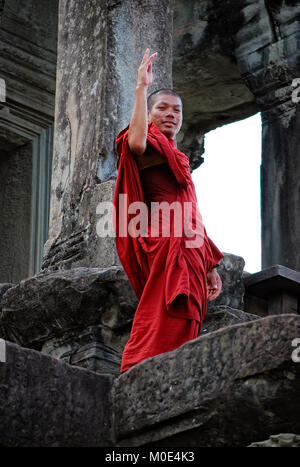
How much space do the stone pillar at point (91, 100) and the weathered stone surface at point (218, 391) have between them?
2.18m

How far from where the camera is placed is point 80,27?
834 centimetres

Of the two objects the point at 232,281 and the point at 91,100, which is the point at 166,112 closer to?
the point at 232,281

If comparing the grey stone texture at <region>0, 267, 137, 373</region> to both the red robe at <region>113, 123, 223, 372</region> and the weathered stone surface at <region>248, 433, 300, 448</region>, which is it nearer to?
the red robe at <region>113, 123, 223, 372</region>

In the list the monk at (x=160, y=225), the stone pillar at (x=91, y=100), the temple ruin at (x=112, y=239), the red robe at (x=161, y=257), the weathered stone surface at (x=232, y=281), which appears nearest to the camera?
the temple ruin at (x=112, y=239)

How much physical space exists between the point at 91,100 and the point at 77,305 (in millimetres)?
1563

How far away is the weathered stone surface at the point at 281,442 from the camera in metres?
4.82

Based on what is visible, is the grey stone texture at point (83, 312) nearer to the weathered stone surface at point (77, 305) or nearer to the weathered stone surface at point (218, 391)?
the weathered stone surface at point (77, 305)

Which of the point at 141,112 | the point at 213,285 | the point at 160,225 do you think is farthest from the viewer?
the point at 213,285

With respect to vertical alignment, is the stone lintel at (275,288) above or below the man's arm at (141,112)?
below

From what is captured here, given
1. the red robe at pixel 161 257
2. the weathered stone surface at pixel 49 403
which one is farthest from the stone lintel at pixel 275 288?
the weathered stone surface at pixel 49 403

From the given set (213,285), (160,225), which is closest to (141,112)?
(160,225)

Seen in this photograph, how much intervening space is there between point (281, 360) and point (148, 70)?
2.00 meters

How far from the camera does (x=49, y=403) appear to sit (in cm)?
528

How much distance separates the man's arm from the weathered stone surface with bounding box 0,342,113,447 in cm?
148
